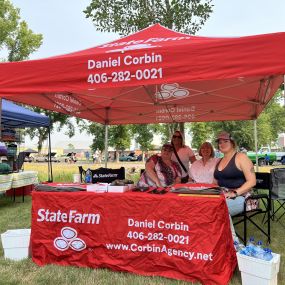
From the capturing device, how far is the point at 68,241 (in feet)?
11.2

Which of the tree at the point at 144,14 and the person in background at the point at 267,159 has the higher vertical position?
the tree at the point at 144,14

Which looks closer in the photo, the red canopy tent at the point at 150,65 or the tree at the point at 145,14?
the red canopy tent at the point at 150,65

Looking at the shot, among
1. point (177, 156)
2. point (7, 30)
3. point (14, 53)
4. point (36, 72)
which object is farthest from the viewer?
point (14, 53)

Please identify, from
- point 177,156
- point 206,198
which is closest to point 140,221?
point 206,198

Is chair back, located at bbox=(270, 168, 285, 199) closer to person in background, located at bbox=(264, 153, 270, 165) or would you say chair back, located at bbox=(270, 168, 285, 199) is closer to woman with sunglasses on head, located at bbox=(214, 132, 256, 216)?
woman with sunglasses on head, located at bbox=(214, 132, 256, 216)

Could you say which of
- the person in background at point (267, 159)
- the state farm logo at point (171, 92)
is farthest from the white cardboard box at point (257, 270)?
the person in background at point (267, 159)

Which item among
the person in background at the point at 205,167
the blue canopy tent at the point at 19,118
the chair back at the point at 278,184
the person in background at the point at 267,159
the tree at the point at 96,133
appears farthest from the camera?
the tree at the point at 96,133

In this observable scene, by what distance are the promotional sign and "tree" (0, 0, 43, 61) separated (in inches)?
713

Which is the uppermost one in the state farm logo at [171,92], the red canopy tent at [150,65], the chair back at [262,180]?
the state farm logo at [171,92]

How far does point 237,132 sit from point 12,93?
38773mm

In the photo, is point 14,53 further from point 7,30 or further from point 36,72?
point 36,72

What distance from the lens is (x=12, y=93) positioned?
11.8 ft

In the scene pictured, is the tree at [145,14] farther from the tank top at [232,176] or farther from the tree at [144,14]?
the tank top at [232,176]

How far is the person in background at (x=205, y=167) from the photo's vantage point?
4633 millimetres
